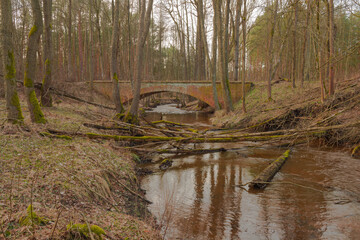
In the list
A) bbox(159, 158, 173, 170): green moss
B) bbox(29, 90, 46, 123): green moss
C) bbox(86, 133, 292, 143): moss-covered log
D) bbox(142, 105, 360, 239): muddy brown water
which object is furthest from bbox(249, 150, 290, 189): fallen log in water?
bbox(29, 90, 46, 123): green moss

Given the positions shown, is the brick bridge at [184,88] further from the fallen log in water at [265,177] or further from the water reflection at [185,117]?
the fallen log in water at [265,177]

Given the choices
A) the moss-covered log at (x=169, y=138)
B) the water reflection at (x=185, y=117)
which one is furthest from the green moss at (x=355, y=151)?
the water reflection at (x=185, y=117)

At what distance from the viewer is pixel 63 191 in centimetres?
401

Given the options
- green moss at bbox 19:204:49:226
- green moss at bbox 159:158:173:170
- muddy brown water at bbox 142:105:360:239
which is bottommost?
muddy brown water at bbox 142:105:360:239

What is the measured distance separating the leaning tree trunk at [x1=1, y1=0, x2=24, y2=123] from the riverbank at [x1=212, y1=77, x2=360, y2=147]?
7.24 meters

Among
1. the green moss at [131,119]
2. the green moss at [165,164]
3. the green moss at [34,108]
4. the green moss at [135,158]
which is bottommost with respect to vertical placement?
the green moss at [165,164]

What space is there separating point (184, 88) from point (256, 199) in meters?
16.1

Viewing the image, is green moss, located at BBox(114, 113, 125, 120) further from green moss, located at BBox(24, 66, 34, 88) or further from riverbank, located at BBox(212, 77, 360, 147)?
riverbank, located at BBox(212, 77, 360, 147)

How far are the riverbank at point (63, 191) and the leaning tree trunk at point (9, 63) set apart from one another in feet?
1.26

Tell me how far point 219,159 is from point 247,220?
4.13 m

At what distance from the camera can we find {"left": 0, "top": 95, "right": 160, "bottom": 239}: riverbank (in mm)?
2736

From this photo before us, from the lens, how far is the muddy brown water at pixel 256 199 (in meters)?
4.27

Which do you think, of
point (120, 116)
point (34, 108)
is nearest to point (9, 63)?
point (34, 108)

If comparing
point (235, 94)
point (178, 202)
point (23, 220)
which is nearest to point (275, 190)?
point (178, 202)
